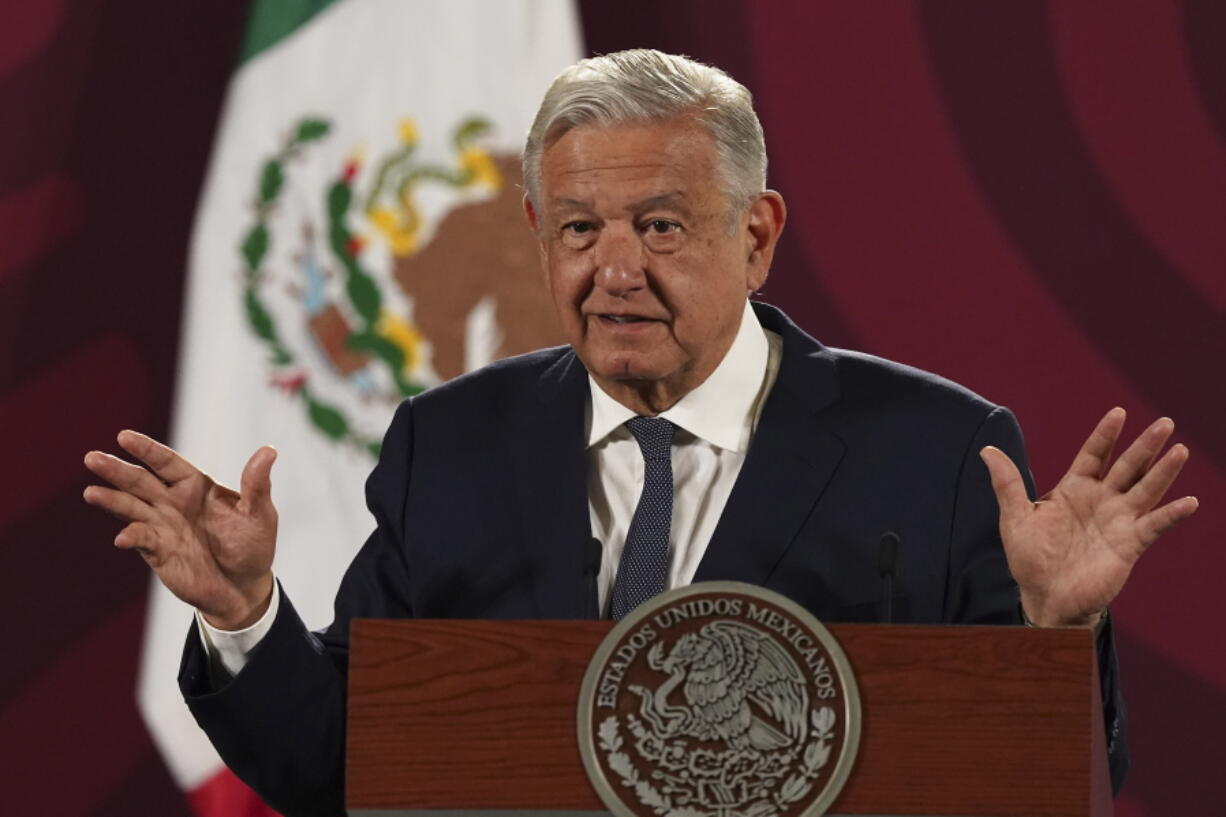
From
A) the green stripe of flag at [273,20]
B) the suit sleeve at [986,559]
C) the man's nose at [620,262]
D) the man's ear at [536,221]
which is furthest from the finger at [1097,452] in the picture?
the green stripe of flag at [273,20]

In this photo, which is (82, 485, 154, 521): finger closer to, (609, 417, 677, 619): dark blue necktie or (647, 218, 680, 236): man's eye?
(609, 417, 677, 619): dark blue necktie

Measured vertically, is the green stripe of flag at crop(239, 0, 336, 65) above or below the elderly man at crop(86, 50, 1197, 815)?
above

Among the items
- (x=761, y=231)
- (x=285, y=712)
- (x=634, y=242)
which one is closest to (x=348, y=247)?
(x=761, y=231)

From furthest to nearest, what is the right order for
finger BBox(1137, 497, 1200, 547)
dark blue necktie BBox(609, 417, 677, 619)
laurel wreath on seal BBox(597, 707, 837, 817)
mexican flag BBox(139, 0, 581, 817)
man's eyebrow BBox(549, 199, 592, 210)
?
mexican flag BBox(139, 0, 581, 817) → man's eyebrow BBox(549, 199, 592, 210) → dark blue necktie BBox(609, 417, 677, 619) → finger BBox(1137, 497, 1200, 547) → laurel wreath on seal BBox(597, 707, 837, 817)

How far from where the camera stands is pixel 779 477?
2.31m

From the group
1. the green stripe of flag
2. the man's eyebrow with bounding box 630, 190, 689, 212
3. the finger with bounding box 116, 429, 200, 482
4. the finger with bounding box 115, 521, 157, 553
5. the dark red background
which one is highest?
the green stripe of flag

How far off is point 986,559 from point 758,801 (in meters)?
0.72

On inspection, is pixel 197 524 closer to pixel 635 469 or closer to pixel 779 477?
pixel 635 469

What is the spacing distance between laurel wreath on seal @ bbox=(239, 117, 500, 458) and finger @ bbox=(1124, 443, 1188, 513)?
2151mm

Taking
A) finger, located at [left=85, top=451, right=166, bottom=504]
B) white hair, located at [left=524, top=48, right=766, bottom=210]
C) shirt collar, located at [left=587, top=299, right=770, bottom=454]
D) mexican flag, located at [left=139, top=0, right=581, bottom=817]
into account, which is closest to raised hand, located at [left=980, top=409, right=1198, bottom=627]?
shirt collar, located at [left=587, top=299, right=770, bottom=454]

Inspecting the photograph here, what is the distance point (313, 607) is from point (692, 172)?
5.78 feet

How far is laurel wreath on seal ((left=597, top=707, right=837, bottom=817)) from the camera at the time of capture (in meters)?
1.65

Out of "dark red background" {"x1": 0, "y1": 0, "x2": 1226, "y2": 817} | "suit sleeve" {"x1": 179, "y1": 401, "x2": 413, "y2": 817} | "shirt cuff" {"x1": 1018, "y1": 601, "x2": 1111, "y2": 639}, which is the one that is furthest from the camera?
"dark red background" {"x1": 0, "y1": 0, "x2": 1226, "y2": 817}

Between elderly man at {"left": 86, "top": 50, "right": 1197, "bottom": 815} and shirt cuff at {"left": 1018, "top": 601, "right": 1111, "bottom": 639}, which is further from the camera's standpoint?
elderly man at {"left": 86, "top": 50, "right": 1197, "bottom": 815}
